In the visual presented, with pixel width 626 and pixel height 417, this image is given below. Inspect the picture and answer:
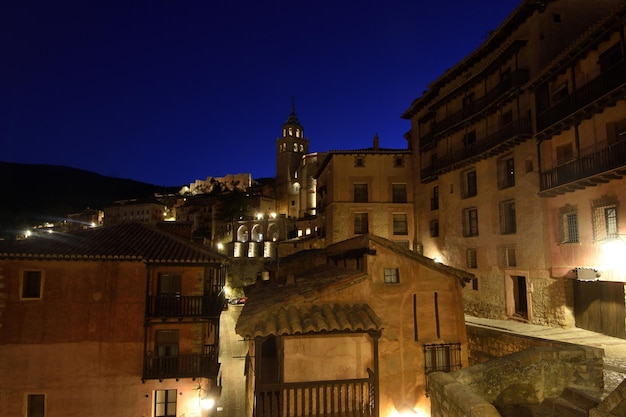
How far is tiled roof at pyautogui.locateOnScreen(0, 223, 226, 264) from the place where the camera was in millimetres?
16188

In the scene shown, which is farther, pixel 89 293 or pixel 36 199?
pixel 36 199

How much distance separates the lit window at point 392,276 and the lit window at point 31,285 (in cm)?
1521

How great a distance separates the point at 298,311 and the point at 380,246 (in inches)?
135

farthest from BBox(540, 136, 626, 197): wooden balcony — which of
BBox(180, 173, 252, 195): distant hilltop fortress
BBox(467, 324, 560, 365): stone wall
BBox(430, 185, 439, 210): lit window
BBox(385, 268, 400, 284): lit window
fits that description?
BBox(180, 173, 252, 195): distant hilltop fortress

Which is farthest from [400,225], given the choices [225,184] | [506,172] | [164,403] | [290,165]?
[225,184]

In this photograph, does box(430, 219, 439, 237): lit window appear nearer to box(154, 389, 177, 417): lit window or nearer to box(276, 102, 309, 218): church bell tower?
box(154, 389, 177, 417): lit window

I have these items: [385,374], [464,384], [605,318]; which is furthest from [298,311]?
[605,318]

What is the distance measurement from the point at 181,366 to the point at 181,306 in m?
2.67

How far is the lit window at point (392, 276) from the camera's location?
40.9 feet

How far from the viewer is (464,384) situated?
7902 mm

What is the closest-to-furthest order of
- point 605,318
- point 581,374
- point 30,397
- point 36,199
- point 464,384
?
point 464,384
point 581,374
point 30,397
point 605,318
point 36,199

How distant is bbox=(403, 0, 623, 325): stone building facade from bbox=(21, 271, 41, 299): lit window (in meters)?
24.7

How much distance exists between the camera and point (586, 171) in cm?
1680

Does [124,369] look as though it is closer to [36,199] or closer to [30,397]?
[30,397]
